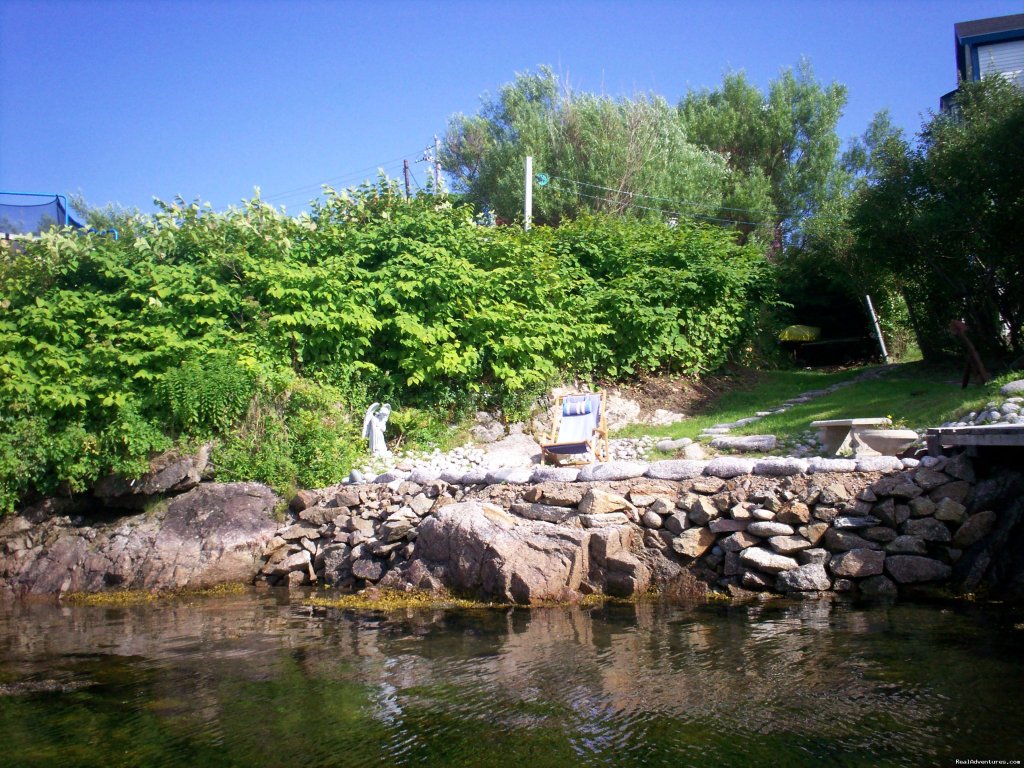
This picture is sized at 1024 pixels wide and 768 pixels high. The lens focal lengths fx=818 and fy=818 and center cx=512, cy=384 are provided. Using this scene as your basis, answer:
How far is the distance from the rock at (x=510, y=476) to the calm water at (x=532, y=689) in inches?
74.0

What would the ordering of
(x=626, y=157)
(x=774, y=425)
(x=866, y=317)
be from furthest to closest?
(x=626, y=157), (x=866, y=317), (x=774, y=425)

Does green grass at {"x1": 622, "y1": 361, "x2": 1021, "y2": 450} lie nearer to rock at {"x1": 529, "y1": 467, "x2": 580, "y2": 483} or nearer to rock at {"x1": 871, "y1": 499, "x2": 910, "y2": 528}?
rock at {"x1": 871, "y1": 499, "x2": 910, "y2": 528}

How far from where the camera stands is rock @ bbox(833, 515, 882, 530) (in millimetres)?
7285

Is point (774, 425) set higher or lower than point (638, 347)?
lower

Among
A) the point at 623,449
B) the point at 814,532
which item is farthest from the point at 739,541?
the point at 623,449

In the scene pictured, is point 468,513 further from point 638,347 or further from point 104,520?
point 638,347

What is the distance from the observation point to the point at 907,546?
7.19 meters

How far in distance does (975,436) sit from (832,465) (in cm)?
120

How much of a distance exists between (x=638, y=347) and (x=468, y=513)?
597cm

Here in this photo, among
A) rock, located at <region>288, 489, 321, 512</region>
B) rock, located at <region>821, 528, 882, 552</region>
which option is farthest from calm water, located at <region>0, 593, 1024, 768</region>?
rock, located at <region>288, 489, 321, 512</region>

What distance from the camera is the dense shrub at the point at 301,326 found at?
965 centimetres

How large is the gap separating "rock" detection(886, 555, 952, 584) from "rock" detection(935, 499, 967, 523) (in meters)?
0.39

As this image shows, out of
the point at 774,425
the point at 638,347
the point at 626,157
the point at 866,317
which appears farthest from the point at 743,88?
the point at 774,425

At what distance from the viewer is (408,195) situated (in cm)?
1293
